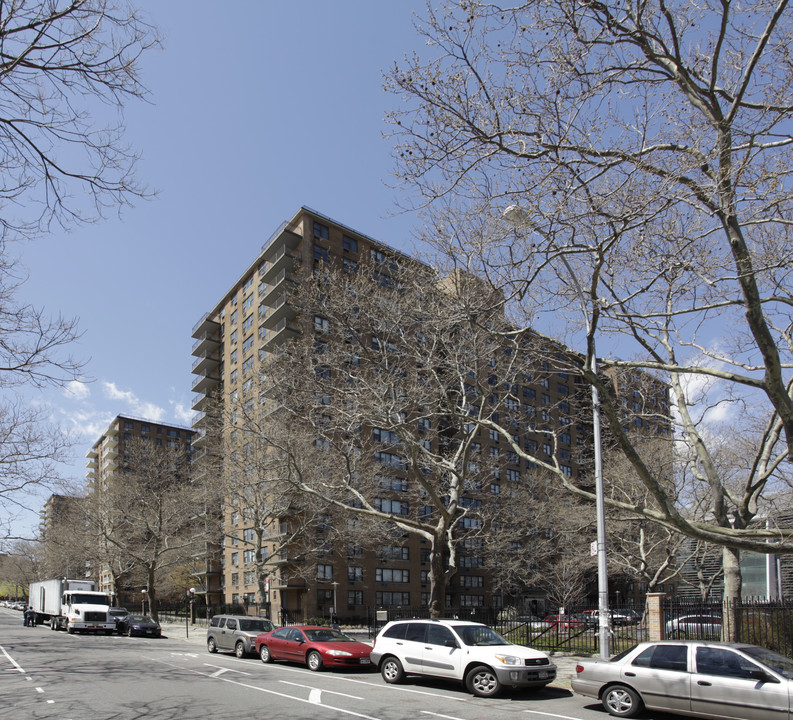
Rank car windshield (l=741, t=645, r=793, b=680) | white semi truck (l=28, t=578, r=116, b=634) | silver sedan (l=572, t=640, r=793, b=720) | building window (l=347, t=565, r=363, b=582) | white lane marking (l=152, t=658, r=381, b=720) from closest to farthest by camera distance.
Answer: silver sedan (l=572, t=640, r=793, b=720) → car windshield (l=741, t=645, r=793, b=680) → white lane marking (l=152, t=658, r=381, b=720) → white semi truck (l=28, t=578, r=116, b=634) → building window (l=347, t=565, r=363, b=582)

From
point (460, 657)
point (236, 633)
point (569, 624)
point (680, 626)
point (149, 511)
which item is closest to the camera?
point (460, 657)

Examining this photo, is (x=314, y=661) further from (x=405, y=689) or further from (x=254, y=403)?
(x=254, y=403)

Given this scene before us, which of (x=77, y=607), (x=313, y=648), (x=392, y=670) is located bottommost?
(x=77, y=607)

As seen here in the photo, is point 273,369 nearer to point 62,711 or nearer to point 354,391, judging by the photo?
point 354,391

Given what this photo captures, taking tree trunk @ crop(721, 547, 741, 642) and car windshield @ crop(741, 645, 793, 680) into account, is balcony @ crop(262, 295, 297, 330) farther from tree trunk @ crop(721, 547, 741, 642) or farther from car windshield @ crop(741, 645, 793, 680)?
car windshield @ crop(741, 645, 793, 680)

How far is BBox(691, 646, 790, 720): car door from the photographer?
10148 mm

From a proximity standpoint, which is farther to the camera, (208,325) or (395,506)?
(208,325)

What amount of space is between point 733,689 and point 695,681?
0.61 meters

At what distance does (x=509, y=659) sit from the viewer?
1366cm

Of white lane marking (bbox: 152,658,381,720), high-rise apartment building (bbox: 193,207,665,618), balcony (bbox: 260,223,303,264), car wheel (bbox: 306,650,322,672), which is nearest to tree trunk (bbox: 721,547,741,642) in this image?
car wheel (bbox: 306,650,322,672)

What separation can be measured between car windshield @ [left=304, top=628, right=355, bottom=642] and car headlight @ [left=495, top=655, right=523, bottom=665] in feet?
22.3

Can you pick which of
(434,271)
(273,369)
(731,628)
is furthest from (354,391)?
(731,628)

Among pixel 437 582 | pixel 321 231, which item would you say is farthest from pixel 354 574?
pixel 437 582

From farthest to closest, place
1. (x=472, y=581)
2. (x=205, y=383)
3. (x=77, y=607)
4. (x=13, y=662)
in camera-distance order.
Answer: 1. (x=205, y=383)
2. (x=472, y=581)
3. (x=77, y=607)
4. (x=13, y=662)
